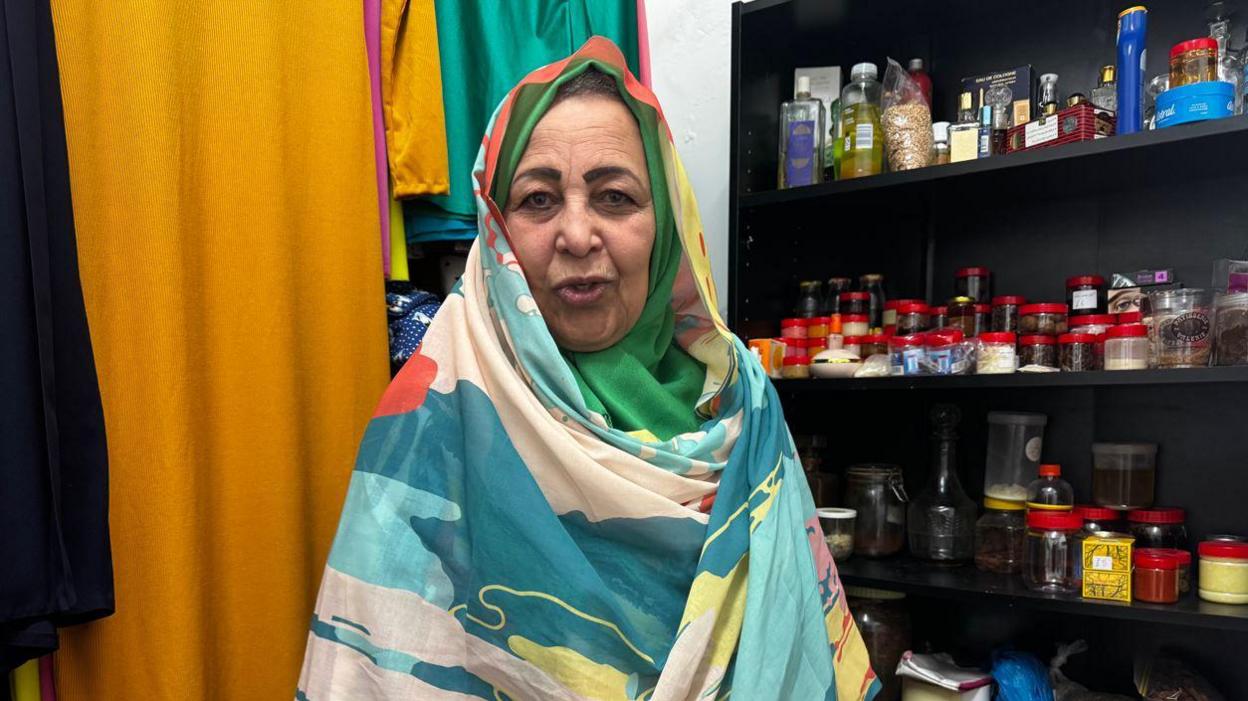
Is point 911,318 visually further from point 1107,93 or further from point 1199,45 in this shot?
point 1199,45

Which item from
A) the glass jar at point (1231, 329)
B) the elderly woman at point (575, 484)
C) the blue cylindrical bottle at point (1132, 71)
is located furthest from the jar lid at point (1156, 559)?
the blue cylindrical bottle at point (1132, 71)

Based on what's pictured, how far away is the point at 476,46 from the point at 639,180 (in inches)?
24.8

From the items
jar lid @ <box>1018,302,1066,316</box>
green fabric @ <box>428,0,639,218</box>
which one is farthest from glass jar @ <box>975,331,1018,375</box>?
green fabric @ <box>428,0,639,218</box>

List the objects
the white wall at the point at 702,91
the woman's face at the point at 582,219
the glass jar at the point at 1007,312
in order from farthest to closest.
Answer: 1. the white wall at the point at 702,91
2. the glass jar at the point at 1007,312
3. the woman's face at the point at 582,219

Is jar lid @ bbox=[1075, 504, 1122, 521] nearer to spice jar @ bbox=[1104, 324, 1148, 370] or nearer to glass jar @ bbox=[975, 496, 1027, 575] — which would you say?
glass jar @ bbox=[975, 496, 1027, 575]

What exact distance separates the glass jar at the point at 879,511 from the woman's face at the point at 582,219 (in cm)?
85

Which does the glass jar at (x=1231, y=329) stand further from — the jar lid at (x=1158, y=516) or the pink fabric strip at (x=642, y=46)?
the pink fabric strip at (x=642, y=46)

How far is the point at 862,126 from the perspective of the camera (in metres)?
1.54

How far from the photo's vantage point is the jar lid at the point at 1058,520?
132cm

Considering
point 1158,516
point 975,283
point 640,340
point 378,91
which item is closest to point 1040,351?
point 975,283

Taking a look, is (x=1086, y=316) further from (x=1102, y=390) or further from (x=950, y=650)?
(x=950, y=650)

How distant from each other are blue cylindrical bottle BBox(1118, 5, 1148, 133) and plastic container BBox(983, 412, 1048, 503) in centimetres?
57

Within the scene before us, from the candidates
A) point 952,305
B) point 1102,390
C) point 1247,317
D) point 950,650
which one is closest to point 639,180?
point 952,305

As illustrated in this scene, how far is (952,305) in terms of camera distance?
1548 mm
